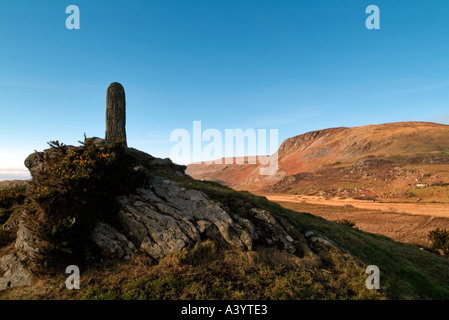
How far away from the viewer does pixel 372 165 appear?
61438 mm

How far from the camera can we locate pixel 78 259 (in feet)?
21.7

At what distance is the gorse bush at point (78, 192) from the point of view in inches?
259

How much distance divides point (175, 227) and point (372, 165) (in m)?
69.6

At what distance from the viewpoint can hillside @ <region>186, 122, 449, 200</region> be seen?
45719mm

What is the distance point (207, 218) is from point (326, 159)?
96.8m

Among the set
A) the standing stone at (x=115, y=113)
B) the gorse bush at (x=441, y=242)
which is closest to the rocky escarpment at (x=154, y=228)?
the standing stone at (x=115, y=113)

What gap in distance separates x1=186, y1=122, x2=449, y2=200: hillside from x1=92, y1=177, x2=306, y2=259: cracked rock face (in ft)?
138

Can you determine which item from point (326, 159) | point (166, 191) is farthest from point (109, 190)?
point (326, 159)

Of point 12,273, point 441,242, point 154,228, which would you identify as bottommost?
point 441,242
